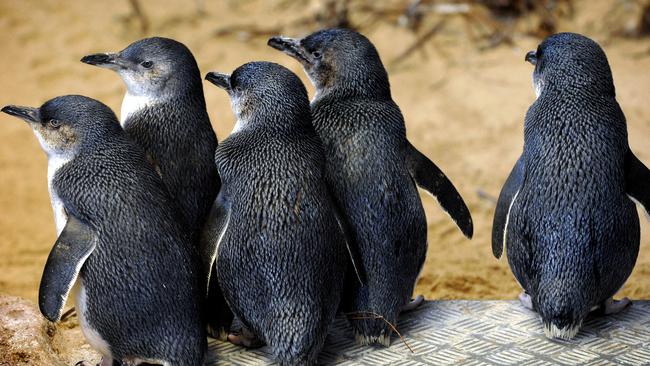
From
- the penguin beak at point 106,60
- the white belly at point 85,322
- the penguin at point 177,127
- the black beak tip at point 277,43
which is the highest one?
the black beak tip at point 277,43

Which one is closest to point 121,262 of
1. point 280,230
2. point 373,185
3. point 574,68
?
point 280,230

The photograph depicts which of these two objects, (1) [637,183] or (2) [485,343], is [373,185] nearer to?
(2) [485,343]

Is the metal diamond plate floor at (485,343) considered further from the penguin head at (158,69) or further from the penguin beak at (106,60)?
the penguin beak at (106,60)

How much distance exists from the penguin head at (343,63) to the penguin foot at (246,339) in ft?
3.04

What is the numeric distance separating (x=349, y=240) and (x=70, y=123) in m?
1.00

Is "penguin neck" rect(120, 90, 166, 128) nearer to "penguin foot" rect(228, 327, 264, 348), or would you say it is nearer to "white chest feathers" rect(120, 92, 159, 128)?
"white chest feathers" rect(120, 92, 159, 128)

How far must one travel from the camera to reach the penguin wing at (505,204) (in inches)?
143

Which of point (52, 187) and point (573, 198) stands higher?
point (52, 187)

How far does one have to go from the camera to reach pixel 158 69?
3.71 m

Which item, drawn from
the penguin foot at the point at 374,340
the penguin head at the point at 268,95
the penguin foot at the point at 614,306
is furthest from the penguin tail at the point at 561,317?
the penguin head at the point at 268,95

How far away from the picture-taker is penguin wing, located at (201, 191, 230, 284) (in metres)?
3.35

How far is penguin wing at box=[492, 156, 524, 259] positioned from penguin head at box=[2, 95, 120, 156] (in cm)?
138

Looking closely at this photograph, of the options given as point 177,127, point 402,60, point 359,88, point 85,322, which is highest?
point 402,60

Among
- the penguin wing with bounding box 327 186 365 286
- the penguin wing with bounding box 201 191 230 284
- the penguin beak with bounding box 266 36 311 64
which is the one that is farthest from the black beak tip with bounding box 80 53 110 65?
the penguin wing with bounding box 327 186 365 286
